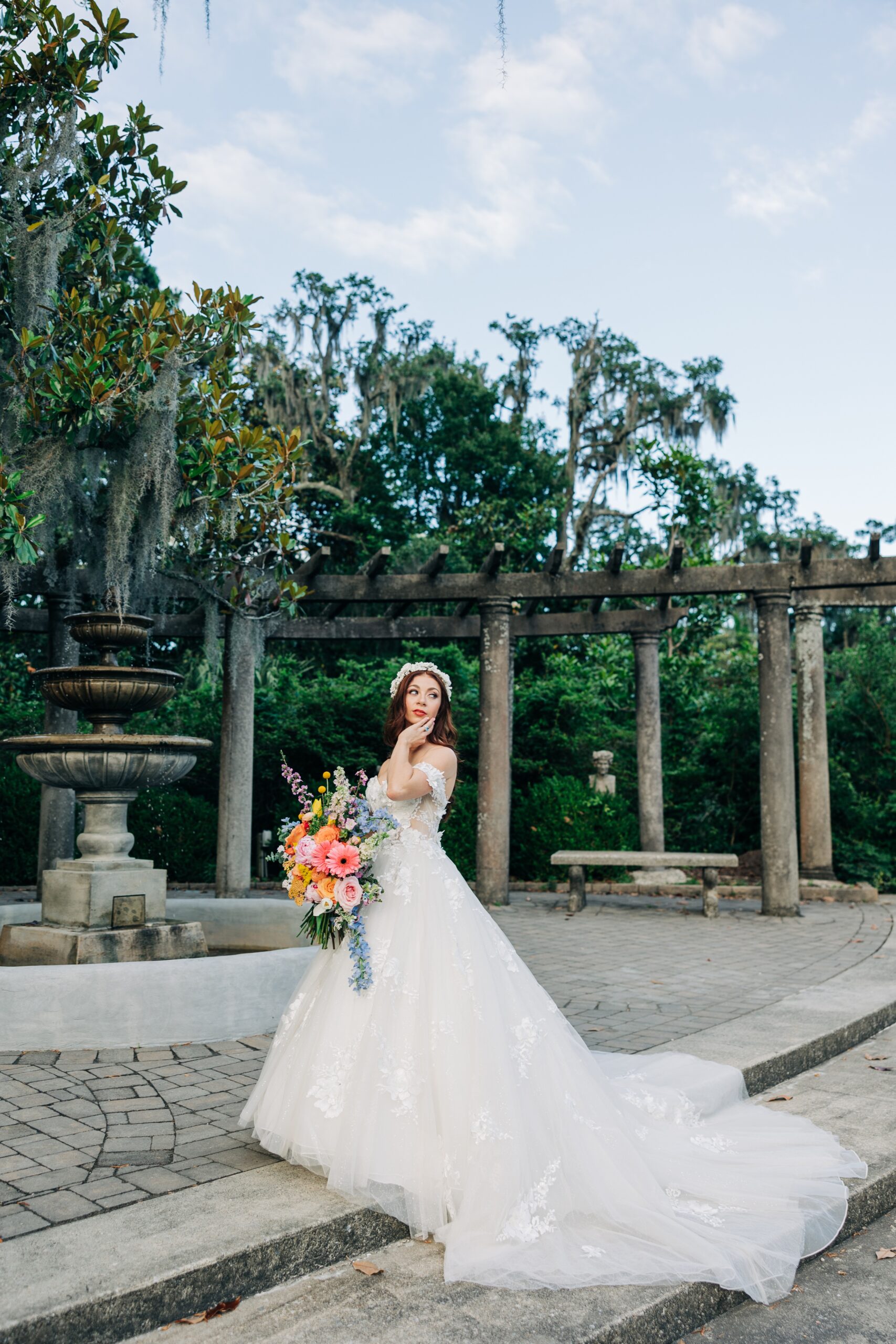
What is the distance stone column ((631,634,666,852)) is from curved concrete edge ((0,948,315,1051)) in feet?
28.4

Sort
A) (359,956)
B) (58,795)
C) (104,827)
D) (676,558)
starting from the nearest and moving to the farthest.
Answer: (359,956), (104,827), (58,795), (676,558)


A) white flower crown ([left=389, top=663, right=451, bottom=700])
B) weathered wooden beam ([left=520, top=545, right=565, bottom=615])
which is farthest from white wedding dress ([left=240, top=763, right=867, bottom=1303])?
weathered wooden beam ([left=520, top=545, right=565, bottom=615])

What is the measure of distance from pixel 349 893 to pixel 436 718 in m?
0.84

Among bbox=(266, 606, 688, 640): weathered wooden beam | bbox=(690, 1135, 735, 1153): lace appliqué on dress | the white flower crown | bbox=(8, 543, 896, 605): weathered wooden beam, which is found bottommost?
bbox=(690, 1135, 735, 1153): lace appliqué on dress

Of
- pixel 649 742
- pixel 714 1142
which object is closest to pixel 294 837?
pixel 714 1142

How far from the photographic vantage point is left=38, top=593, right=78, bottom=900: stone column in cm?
1013

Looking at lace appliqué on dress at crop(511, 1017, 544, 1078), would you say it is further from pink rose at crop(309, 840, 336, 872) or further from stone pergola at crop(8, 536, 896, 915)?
stone pergola at crop(8, 536, 896, 915)

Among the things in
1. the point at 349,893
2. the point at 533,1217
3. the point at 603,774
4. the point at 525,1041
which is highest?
the point at 603,774

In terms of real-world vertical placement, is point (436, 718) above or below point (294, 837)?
above

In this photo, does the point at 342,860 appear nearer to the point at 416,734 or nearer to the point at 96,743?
the point at 416,734

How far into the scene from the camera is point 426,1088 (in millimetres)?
3104

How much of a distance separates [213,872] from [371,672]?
14.0ft

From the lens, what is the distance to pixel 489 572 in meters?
10.9

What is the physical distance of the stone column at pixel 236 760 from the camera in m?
10.1
